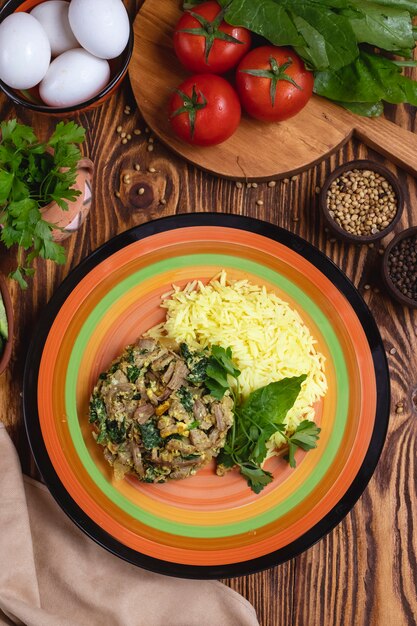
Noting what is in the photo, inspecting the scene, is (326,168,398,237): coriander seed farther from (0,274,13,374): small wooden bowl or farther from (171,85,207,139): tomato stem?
(0,274,13,374): small wooden bowl

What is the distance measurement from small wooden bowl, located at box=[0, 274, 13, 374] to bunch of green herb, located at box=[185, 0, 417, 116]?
1142 mm

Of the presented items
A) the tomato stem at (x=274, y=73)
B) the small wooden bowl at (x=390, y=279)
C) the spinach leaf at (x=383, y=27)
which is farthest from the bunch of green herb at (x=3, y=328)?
the spinach leaf at (x=383, y=27)

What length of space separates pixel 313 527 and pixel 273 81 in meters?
1.45

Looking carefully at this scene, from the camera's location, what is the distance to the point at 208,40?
95.5 inches

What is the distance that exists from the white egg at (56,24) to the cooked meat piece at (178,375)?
1108mm

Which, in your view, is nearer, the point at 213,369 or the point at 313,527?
the point at 213,369

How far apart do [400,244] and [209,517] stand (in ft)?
3.68

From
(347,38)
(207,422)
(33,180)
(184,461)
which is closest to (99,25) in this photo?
(33,180)

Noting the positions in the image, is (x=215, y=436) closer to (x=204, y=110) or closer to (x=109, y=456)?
(x=109, y=456)

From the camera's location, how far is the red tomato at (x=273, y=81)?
2430 mm

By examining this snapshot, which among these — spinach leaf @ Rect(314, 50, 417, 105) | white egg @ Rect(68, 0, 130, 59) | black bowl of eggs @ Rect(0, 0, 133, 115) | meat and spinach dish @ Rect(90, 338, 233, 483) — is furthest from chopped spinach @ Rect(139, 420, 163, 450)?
spinach leaf @ Rect(314, 50, 417, 105)

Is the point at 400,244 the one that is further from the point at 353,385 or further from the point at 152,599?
the point at 152,599

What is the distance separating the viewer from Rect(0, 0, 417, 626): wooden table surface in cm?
256

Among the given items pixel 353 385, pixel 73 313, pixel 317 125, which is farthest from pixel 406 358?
pixel 73 313
